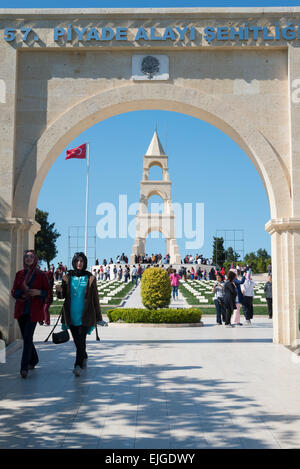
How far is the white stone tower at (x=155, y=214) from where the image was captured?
52.3m

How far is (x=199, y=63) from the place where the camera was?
32.9ft

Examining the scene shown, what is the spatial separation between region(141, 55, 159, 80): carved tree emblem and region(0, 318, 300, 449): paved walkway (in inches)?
228

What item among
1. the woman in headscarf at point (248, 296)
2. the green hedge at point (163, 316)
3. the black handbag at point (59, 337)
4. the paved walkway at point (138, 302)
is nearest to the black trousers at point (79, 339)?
the black handbag at point (59, 337)

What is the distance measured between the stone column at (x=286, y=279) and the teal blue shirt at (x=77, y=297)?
15.1 feet

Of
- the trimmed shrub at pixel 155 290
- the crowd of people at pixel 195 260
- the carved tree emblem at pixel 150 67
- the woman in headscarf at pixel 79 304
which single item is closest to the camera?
the woman in headscarf at pixel 79 304

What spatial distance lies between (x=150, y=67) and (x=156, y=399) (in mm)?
7183

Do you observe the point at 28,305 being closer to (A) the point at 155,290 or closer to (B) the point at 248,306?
(A) the point at 155,290

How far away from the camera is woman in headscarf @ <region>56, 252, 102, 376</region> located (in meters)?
6.57

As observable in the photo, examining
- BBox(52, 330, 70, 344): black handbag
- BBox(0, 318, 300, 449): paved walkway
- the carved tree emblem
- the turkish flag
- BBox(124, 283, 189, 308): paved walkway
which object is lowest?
BBox(0, 318, 300, 449): paved walkway

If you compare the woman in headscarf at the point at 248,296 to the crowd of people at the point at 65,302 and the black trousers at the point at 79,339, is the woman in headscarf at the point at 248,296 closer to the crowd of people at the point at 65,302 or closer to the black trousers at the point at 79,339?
the crowd of people at the point at 65,302

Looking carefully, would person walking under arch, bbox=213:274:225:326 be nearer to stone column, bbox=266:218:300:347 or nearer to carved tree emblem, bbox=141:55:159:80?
stone column, bbox=266:218:300:347

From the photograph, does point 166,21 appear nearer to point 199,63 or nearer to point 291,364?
point 199,63

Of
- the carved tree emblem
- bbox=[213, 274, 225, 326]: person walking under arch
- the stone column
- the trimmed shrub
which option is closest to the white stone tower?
the trimmed shrub

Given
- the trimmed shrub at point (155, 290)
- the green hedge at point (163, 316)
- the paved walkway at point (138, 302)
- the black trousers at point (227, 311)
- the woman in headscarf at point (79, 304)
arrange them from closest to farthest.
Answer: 1. the woman in headscarf at point (79, 304)
2. the black trousers at point (227, 311)
3. the green hedge at point (163, 316)
4. the trimmed shrub at point (155, 290)
5. the paved walkway at point (138, 302)
